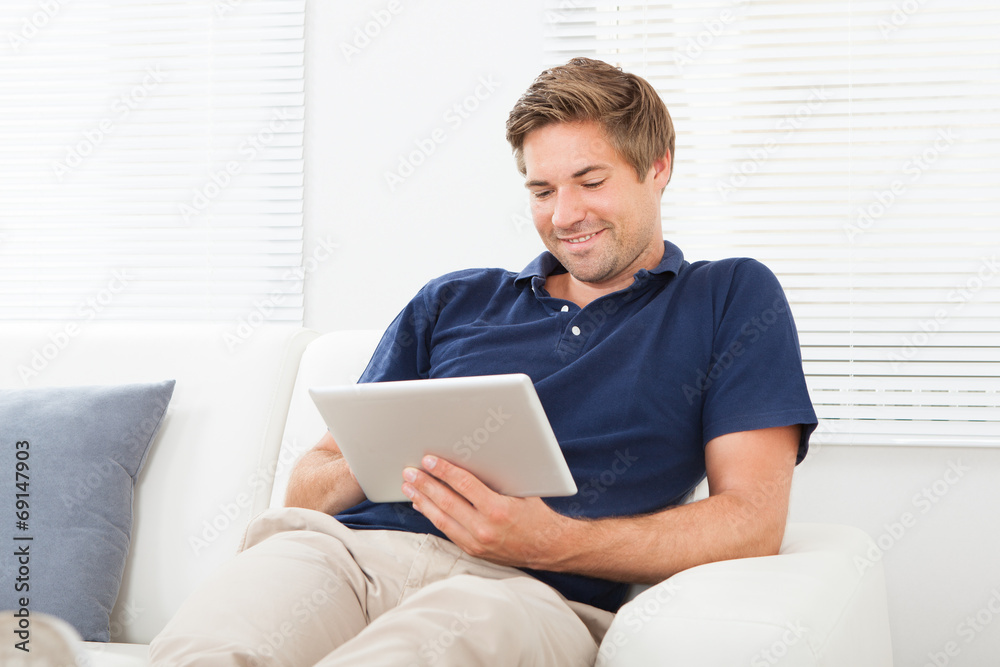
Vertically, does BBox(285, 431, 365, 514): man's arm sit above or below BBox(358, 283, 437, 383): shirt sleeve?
below

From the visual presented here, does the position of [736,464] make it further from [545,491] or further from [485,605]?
[485,605]

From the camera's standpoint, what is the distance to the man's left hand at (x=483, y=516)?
1.08 m

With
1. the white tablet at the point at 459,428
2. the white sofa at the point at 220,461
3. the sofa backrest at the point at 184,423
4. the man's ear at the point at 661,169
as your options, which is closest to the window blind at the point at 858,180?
the man's ear at the point at 661,169

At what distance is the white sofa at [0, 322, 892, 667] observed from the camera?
110 centimetres

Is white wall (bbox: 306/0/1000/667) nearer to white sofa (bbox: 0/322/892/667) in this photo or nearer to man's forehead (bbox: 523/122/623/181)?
white sofa (bbox: 0/322/892/667)

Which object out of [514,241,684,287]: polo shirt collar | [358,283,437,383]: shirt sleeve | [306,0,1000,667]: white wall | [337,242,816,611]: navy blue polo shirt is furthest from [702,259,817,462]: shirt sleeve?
[306,0,1000,667]: white wall

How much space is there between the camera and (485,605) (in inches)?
37.4

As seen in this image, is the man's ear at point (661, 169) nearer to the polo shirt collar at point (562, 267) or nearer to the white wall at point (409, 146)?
the polo shirt collar at point (562, 267)

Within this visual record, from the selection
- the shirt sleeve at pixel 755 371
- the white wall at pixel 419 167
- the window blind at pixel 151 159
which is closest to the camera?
the shirt sleeve at pixel 755 371

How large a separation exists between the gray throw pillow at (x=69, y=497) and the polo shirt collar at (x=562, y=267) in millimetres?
738

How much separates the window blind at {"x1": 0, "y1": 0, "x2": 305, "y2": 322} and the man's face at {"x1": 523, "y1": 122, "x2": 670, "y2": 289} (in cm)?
102

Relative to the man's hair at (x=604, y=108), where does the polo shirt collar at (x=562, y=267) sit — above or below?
below

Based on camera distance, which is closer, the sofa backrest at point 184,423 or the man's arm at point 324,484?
the man's arm at point 324,484

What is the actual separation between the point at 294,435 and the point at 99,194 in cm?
124
